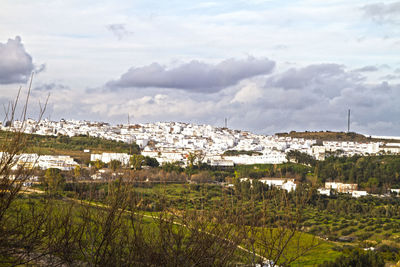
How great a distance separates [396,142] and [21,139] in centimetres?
9555

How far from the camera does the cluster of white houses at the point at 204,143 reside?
65750mm

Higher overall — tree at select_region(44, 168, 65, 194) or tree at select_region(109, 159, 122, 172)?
tree at select_region(109, 159, 122, 172)

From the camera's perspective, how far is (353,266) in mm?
16172

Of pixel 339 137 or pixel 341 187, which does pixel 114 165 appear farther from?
pixel 339 137

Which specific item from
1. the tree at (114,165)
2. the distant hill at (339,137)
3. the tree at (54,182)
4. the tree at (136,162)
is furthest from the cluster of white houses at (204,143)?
the tree at (114,165)

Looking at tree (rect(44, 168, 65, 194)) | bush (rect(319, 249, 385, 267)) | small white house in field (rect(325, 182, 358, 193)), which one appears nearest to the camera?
tree (rect(44, 168, 65, 194))

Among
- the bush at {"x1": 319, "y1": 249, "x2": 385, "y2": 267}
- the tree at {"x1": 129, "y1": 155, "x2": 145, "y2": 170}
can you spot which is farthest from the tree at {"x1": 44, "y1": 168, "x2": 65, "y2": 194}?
the bush at {"x1": 319, "y1": 249, "x2": 385, "y2": 267}

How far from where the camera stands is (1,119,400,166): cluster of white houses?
65750 millimetres

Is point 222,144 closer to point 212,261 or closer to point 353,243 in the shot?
point 353,243

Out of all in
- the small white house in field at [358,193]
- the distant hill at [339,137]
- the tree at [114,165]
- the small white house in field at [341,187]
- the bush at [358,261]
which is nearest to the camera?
the tree at [114,165]

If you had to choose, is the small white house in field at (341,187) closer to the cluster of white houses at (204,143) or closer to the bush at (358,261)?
the cluster of white houses at (204,143)

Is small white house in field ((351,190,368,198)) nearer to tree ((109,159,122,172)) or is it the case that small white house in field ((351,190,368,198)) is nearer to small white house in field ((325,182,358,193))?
small white house in field ((325,182,358,193))

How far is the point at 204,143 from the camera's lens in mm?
92938

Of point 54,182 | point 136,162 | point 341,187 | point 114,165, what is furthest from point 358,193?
point 136,162
